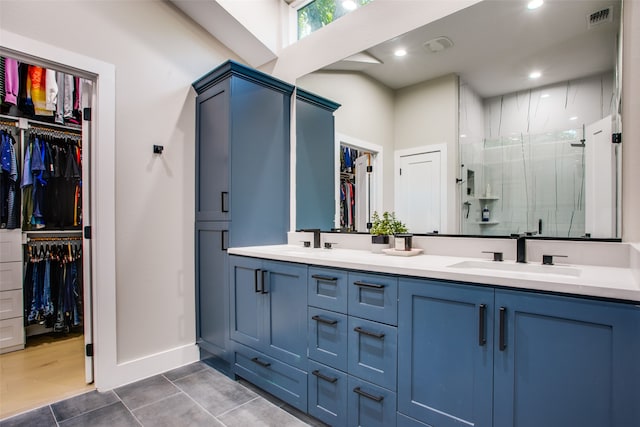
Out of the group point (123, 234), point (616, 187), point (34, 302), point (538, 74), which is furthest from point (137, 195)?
point (616, 187)

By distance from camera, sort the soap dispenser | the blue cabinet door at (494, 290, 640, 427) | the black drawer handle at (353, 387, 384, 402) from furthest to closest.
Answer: the soap dispenser → the black drawer handle at (353, 387, 384, 402) → the blue cabinet door at (494, 290, 640, 427)

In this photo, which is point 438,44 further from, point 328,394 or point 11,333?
point 11,333

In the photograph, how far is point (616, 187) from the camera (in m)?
1.42

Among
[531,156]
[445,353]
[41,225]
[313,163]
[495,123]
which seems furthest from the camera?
[41,225]

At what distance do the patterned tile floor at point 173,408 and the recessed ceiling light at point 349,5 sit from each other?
9.80 ft

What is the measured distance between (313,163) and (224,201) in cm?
86

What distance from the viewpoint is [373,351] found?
147 cm

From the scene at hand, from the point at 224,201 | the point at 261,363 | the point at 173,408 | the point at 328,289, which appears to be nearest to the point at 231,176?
the point at 224,201

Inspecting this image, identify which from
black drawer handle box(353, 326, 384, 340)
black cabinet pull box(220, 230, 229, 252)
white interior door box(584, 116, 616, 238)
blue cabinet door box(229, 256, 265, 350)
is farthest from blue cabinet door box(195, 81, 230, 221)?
white interior door box(584, 116, 616, 238)

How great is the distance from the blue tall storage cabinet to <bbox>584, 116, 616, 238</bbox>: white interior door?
2036 mm

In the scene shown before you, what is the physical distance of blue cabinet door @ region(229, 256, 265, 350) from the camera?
6.77 ft

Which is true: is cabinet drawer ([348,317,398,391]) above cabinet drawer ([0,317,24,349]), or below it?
above

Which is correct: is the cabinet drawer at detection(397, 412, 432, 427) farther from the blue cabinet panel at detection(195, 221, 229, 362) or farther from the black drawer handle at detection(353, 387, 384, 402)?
the blue cabinet panel at detection(195, 221, 229, 362)

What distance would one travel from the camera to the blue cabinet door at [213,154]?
237 centimetres
